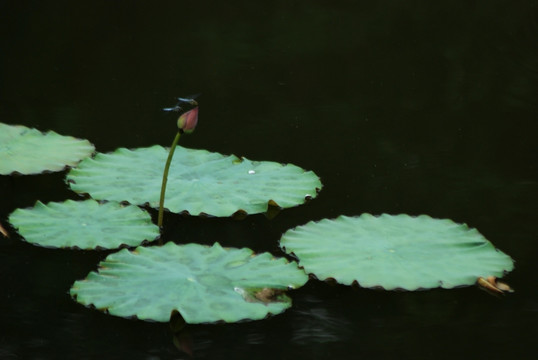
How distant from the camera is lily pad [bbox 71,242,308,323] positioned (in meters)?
1.71

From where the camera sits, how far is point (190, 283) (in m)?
1.79

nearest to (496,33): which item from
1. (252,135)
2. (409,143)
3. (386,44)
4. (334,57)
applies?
(386,44)

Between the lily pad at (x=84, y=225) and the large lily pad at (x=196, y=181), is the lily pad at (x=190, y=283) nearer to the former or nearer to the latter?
the lily pad at (x=84, y=225)

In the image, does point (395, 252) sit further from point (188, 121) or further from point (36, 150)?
point (36, 150)

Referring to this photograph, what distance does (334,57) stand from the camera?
3527mm

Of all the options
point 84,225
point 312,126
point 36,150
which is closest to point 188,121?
point 84,225

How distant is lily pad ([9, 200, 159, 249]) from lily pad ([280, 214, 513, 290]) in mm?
360

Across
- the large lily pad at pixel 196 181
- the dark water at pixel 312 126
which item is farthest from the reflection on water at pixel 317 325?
the large lily pad at pixel 196 181

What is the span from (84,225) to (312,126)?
1038 millimetres

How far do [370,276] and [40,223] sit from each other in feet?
2.63

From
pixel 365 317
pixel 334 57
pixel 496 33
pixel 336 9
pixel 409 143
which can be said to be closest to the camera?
pixel 365 317

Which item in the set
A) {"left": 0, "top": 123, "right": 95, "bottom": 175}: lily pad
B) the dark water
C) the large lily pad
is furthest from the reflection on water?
{"left": 0, "top": 123, "right": 95, "bottom": 175}: lily pad

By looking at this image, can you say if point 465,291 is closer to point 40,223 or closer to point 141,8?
point 40,223

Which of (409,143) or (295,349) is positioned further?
(409,143)
